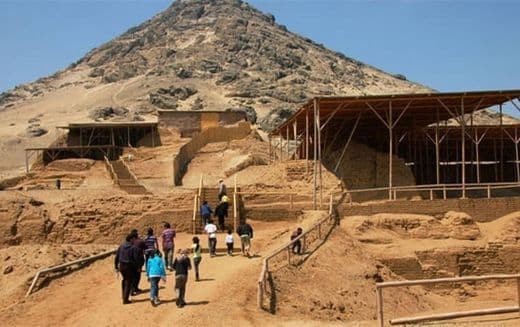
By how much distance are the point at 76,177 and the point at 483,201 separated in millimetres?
25594

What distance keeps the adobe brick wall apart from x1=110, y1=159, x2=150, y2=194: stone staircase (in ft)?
39.5

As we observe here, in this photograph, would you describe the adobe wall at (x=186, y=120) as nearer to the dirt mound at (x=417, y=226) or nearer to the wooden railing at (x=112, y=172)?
the wooden railing at (x=112, y=172)

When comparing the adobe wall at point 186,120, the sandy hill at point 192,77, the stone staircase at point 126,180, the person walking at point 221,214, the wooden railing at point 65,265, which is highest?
the sandy hill at point 192,77

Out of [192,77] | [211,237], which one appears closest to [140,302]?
[211,237]

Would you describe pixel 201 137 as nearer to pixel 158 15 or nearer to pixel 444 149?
pixel 444 149

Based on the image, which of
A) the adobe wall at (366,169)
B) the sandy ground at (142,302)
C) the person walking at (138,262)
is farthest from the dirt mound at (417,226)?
the person walking at (138,262)

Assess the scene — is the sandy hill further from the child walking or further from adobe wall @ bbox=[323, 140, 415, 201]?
the child walking

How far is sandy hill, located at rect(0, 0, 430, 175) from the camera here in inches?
3155

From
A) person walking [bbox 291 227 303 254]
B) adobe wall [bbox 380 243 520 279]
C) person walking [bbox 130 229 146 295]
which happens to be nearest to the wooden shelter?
adobe wall [bbox 380 243 520 279]

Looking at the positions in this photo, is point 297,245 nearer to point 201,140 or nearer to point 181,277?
point 181,277

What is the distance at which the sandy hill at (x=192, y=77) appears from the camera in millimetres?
80125

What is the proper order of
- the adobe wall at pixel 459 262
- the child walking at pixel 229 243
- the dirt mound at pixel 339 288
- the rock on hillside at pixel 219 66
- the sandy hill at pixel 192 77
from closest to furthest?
the dirt mound at pixel 339 288, the child walking at pixel 229 243, the adobe wall at pixel 459 262, the sandy hill at pixel 192 77, the rock on hillside at pixel 219 66

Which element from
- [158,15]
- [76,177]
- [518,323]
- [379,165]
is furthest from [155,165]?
[158,15]

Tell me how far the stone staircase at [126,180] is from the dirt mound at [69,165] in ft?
7.99
